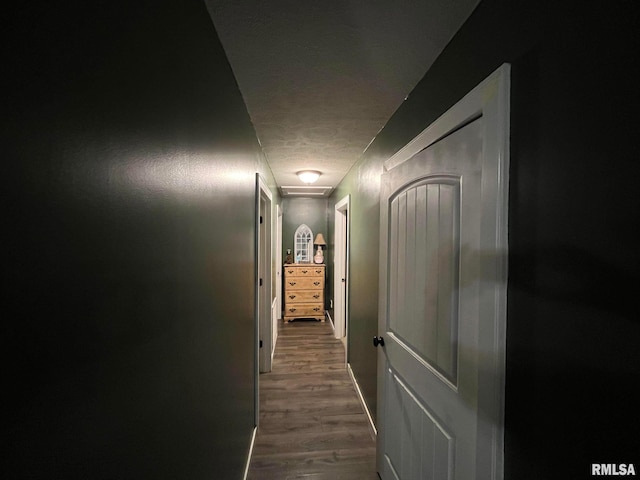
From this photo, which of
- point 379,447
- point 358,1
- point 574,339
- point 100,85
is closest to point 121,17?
point 100,85

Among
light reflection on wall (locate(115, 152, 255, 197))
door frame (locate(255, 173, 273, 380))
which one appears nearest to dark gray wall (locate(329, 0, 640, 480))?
light reflection on wall (locate(115, 152, 255, 197))

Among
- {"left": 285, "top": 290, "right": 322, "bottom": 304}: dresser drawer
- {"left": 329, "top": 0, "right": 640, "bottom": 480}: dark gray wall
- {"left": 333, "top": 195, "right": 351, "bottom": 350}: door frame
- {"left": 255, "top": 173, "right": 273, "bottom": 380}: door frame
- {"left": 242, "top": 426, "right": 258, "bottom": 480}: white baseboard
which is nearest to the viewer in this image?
{"left": 329, "top": 0, "right": 640, "bottom": 480}: dark gray wall

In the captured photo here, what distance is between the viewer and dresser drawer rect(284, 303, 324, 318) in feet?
16.6

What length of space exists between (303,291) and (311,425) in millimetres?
2841

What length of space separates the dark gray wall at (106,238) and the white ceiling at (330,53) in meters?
0.23

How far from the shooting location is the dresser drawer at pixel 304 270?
511 cm

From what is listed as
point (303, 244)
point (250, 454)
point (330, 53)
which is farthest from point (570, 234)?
point (303, 244)

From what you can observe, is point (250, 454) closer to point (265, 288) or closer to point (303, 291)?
point (265, 288)

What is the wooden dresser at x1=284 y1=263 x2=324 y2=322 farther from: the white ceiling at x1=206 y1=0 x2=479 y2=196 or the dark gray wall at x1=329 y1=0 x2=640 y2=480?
the dark gray wall at x1=329 y1=0 x2=640 y2=480

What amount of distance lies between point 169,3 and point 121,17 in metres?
0.26

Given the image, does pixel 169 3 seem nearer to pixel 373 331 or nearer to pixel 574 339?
pixel 574 339

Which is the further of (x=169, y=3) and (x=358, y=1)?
(x=358, y=1)

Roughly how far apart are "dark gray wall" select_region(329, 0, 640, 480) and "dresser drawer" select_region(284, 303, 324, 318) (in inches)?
172

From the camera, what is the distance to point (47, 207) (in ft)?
1.28
